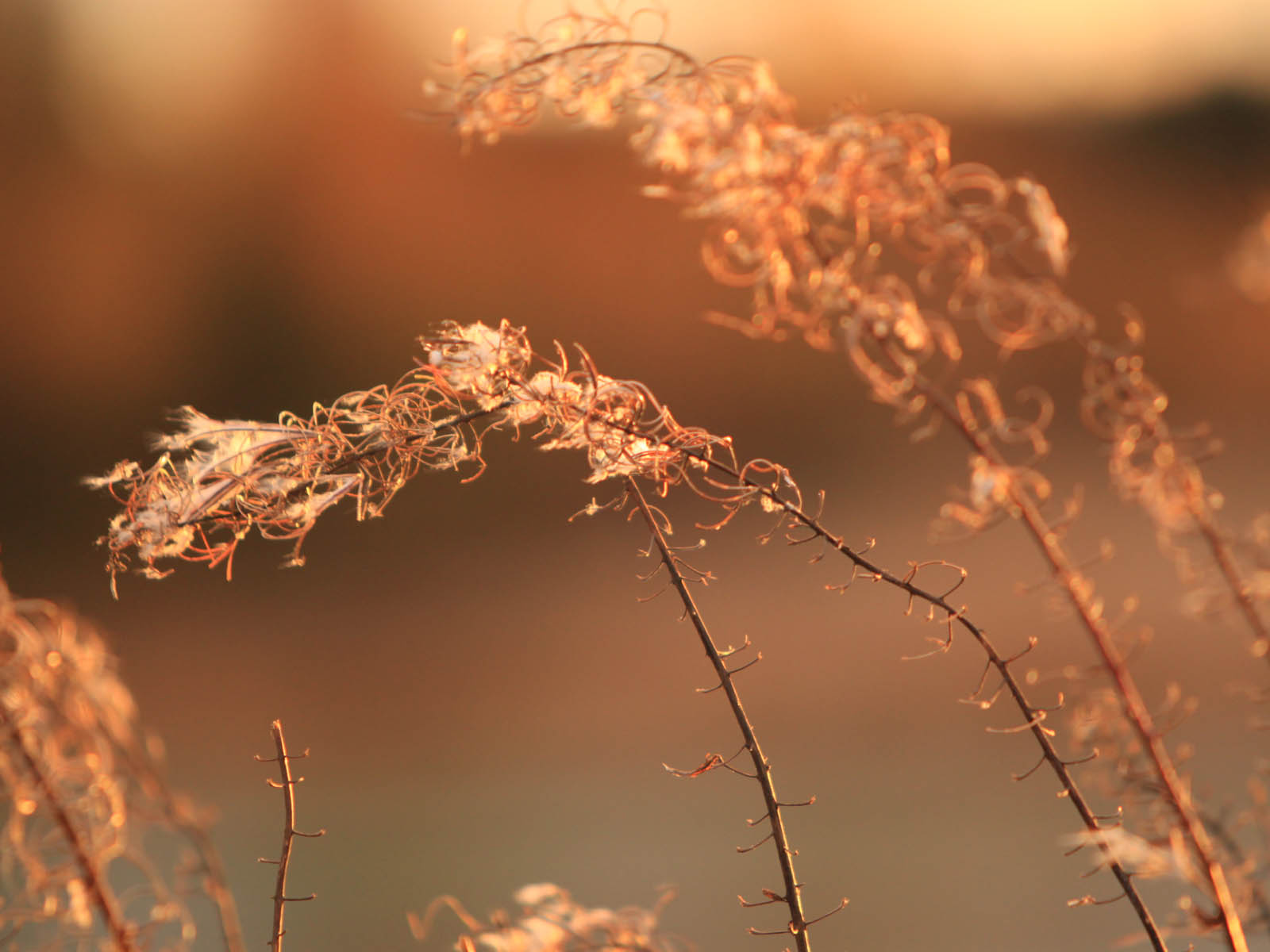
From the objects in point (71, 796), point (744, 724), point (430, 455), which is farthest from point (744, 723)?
point (71, 796)

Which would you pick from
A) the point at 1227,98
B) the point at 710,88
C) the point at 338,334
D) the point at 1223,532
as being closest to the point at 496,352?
the point at 710,88

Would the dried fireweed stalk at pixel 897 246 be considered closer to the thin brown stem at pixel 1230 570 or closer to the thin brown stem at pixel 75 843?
the thin brown stem at pixel 1230 570

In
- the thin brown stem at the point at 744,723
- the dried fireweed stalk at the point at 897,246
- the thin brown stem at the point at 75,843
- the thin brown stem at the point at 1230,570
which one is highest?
the dried fireweed stalk at the point at 897,246

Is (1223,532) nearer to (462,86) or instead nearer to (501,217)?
(462,86)

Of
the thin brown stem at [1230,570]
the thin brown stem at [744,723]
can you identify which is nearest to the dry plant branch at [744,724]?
the thin brown stem at [744,723]

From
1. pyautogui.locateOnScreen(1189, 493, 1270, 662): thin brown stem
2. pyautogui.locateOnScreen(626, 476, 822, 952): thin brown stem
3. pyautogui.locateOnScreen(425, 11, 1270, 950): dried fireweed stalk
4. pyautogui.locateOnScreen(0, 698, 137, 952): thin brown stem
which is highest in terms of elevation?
pyautogui.locateOnScreen(425, 11, 1270, 950): dried fireweed stalk

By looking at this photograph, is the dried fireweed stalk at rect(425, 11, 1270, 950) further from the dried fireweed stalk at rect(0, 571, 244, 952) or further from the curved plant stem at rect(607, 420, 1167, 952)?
the dried fireweed stalk at rect(0, 571, 244, 952)

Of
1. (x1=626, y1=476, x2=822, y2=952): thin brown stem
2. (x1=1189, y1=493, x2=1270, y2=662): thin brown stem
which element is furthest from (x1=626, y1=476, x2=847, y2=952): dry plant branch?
(x1=1189, y1=493, x2=1270, y2=662): thin brown stem

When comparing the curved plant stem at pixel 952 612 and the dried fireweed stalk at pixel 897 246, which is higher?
the dried fireweed stalk at pixel 897 246

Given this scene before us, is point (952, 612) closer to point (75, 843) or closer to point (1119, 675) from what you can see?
point (1119, 675)
